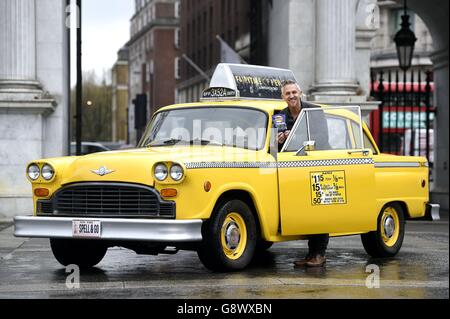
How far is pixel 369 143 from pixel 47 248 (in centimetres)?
444

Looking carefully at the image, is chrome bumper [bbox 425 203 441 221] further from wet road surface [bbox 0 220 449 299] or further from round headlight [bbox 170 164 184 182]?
round headlight [bbox 170 164 184 182]

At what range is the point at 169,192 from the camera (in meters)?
9.43

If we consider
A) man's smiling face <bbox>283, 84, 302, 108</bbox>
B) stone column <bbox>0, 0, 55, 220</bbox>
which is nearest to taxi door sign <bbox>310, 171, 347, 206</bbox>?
man's smiling face <bbox>283, 84, 302, 108</bbox>

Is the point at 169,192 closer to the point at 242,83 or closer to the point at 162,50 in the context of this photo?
the point at 242,83

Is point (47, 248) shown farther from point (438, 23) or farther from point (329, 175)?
point (438, 23)

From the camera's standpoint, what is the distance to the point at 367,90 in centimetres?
2042

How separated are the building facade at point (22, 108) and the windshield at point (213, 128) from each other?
6.93 metres

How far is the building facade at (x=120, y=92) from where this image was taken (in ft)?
384

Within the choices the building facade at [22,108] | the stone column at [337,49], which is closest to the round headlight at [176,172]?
the building facade at [22,108]

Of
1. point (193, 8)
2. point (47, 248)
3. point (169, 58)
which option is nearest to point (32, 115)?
point (47, 248)

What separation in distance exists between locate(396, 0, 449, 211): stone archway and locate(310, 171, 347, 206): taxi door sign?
13.9m

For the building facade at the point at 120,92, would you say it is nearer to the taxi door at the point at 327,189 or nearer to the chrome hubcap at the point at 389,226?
the chrome hubcap at the point at 389,226

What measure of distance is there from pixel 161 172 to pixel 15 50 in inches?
370

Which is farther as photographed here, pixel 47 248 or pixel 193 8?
pixel 193 8
